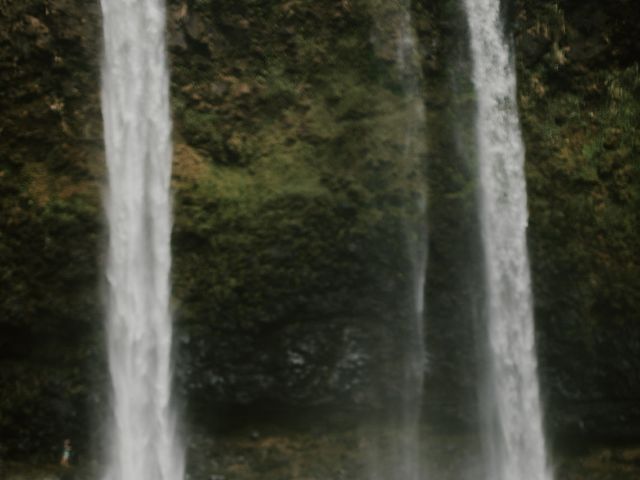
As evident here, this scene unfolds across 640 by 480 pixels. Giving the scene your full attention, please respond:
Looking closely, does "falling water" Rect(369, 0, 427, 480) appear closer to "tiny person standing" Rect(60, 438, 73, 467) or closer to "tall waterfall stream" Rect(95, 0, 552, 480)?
"tall waterfall stream" Rect(95, 0, 552, 480)

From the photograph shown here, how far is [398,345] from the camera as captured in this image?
42.4 feet

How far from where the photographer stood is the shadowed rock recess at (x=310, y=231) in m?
12.2

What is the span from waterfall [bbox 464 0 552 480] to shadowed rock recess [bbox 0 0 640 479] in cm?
21

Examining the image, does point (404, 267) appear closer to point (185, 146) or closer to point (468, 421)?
point (468, 421)

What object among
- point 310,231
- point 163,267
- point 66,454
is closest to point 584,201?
point 310,231

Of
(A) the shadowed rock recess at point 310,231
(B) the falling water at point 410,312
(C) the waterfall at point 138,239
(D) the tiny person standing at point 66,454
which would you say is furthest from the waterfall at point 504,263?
(D) the tiny person standing at point 66,454

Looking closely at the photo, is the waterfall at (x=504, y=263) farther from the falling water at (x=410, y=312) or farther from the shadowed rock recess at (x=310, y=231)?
the falling water at (x=410, y=312)

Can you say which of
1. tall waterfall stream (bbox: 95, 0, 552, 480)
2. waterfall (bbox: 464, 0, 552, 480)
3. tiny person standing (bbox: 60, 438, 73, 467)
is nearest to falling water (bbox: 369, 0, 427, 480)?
tall waterfall stream (bbox: 95, 0, 552, 480)

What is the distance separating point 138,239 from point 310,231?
8.32 feet

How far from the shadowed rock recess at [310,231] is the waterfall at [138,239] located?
24 centimetres

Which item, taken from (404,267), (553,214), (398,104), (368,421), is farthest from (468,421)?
(398,104)

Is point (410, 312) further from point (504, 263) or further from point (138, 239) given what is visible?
point (138, 239)

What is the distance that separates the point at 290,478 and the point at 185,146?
513 cm

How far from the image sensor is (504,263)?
1309 centimetres
